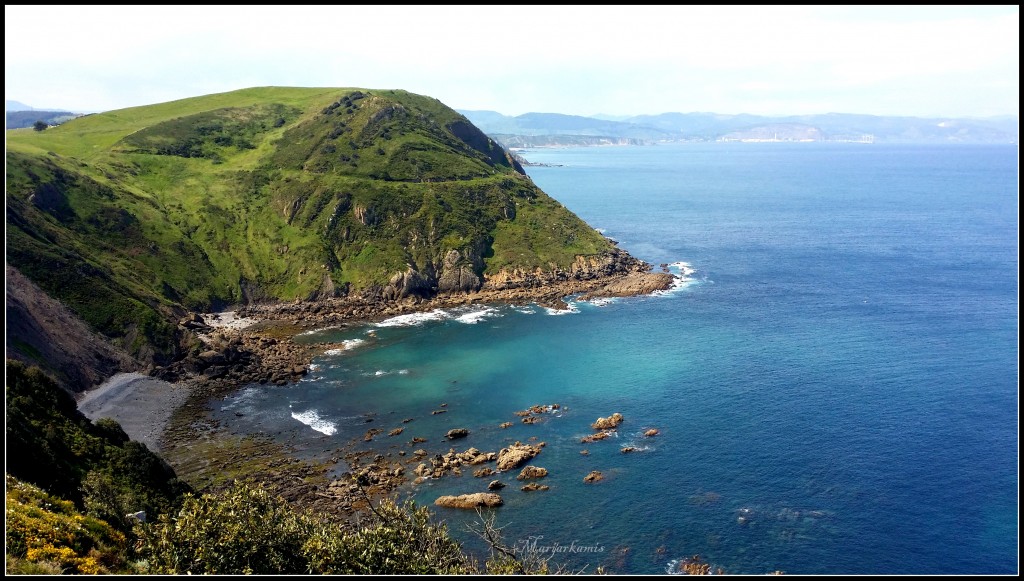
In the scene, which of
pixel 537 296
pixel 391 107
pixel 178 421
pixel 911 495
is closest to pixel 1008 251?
pixel 537 296

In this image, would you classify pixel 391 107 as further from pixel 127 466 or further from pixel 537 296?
pixel 127 466

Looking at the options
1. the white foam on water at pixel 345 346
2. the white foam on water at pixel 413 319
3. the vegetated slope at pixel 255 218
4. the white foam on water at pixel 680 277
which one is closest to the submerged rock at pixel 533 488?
the white foam on water at pixel 345 346

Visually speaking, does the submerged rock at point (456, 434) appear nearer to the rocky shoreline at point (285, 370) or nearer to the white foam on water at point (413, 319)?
the rocky shoreline at point (285, 370)

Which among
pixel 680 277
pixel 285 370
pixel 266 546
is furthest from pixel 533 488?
pixel 680 277

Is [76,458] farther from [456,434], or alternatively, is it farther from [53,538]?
[456,434]

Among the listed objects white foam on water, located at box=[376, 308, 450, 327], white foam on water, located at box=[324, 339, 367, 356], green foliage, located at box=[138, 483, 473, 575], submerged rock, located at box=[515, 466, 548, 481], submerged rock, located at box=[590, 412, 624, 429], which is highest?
green foliage, located at box=[138, 483, 473, 575]

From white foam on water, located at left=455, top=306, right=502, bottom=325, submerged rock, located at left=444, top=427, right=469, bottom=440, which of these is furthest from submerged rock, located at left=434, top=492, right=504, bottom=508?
white foam on water, located at left=455, top=306, right=502, bottom=325

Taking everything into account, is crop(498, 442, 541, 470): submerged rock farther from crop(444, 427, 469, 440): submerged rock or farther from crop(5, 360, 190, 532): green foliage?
crop(5, 360, 190, 532): green foliage
